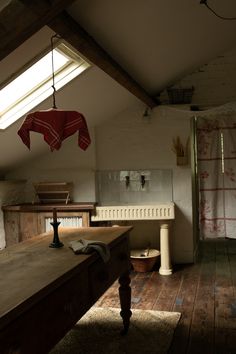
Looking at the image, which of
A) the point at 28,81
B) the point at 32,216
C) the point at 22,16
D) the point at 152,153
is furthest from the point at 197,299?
the point at 22,16

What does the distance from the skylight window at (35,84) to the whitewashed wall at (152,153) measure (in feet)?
4.57

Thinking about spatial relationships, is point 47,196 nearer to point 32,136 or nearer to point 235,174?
point 32,136

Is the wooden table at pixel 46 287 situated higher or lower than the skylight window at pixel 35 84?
lower

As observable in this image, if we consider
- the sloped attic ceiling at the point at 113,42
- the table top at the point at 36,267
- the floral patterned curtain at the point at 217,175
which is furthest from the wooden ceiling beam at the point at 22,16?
the floral patterned curtain at the point at 217,175

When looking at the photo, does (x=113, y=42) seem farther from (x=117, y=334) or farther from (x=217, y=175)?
(x=217, y=175)

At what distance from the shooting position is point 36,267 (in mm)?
1706

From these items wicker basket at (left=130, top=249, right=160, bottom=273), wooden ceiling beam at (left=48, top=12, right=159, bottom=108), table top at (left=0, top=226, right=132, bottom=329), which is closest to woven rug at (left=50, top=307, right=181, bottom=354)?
table top at (left=0, top=226, right=132, bottom=329)

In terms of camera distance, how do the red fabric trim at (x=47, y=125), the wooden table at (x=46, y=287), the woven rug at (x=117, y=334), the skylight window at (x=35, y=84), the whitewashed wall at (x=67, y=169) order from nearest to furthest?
the wooden table at (x=46, y=287), the red fabric trim at (x=47, y=125), the woven rug at (x=117, y=334), the skylight window at (x=35, y=84), the whitewashed wall at (x=67, y=169)

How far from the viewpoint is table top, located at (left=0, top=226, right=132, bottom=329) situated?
4.30 feet

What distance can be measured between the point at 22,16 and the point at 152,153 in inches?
118

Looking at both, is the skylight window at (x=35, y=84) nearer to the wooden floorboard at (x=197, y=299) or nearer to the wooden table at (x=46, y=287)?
the wooden table at (x=46, y=287)

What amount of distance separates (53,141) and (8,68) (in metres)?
0.59

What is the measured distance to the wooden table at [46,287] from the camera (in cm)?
129

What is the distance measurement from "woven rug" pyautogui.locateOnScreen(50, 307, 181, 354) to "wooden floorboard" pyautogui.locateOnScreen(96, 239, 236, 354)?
97mm
